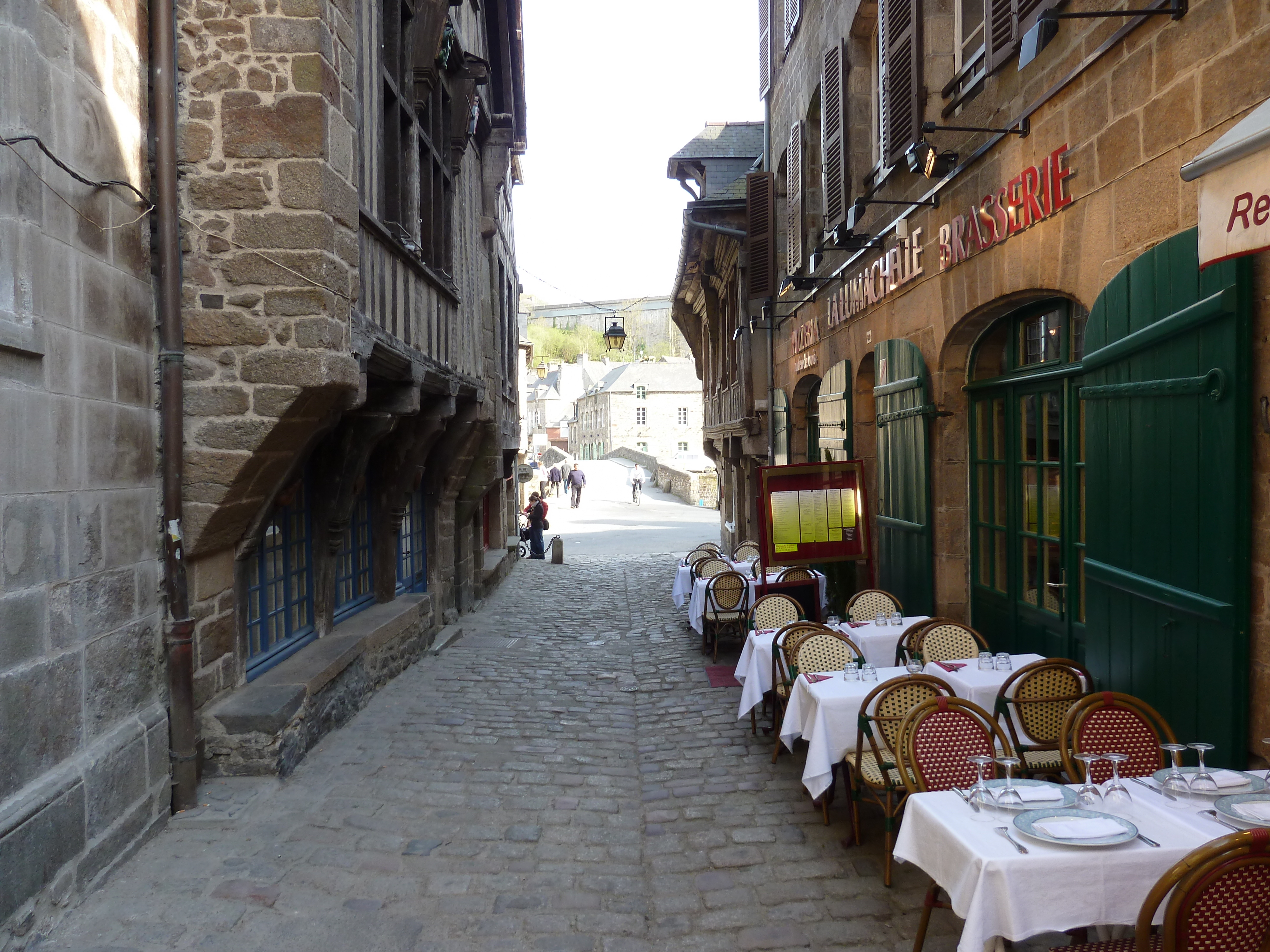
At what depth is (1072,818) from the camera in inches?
115

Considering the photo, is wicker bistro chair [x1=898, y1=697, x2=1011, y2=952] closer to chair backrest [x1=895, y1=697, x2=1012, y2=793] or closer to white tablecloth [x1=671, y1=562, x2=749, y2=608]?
chair backrest [x1=895, y1=697, x2=1012, y2=793]

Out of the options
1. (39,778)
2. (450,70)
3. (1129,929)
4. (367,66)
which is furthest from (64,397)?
(450,70)

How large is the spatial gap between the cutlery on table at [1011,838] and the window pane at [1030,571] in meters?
3.41

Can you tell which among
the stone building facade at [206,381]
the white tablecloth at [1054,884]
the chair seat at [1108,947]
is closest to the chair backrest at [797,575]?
the stone building facade at [206,381]

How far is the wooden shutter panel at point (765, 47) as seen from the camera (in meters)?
12.8

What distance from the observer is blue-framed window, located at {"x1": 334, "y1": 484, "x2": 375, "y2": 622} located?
7797 mm

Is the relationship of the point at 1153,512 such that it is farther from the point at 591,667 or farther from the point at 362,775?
the point at 591,667

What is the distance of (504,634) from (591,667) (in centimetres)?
207

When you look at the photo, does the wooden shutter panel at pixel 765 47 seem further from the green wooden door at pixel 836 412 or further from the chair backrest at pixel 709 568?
the chair backrest at pixel 709 568

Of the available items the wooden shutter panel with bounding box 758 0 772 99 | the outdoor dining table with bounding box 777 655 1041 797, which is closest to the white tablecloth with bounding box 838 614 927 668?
the outdoor dining table with bounding box 777 655 1041 797

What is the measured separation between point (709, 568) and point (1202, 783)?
24.9ft

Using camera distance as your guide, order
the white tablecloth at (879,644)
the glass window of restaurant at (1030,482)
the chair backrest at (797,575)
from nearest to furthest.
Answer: the glass window of restaurant at (1030,482) < the white tablecloth at (879,644) < the chair backrest at (797,575)

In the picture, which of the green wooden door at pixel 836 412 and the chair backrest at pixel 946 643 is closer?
the chair backrest at pixel 946 643

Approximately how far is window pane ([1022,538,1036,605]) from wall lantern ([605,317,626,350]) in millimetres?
14666
